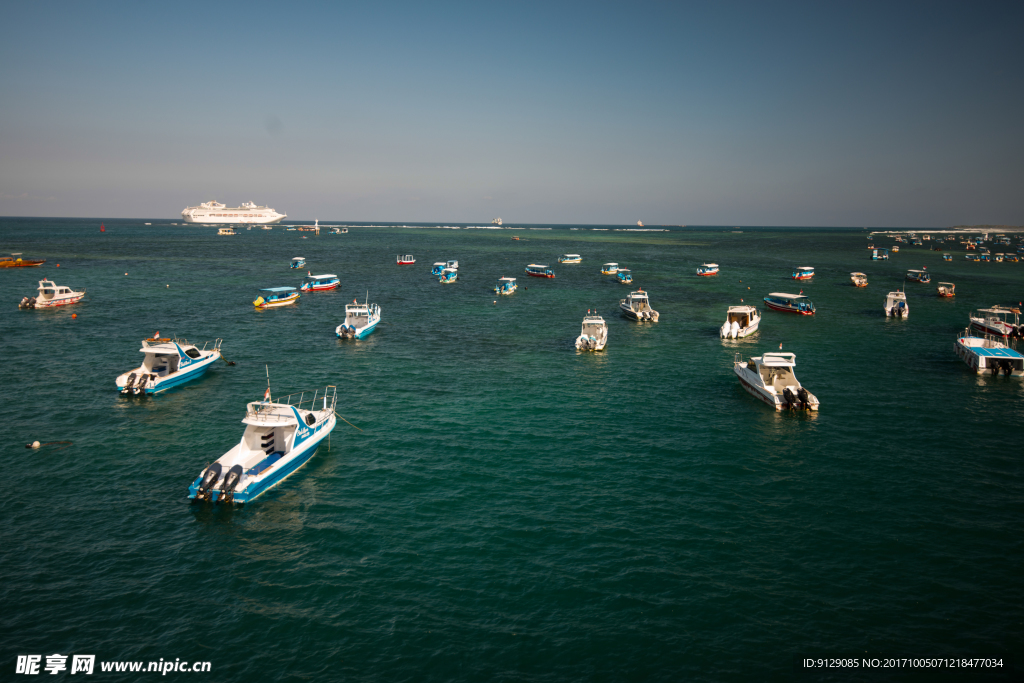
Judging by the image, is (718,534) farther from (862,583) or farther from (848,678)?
(848,678)

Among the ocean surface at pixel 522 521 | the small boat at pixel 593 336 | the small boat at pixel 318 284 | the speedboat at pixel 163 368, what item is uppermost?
the small boat at pixel 318 284

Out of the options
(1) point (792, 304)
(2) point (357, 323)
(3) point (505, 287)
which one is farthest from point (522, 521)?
(3) point (505, 287)

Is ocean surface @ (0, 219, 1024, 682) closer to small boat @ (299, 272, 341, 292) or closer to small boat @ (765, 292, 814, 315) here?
small boat @ (765, 292, 814, 315)

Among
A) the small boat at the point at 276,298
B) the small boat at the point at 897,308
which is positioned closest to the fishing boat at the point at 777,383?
the small boat at the point at 897,308

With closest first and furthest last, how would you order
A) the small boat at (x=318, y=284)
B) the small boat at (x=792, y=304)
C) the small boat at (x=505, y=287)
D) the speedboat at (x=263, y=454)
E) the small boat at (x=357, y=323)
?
the speedboat at (x=263, y=454)
the small boat at (x=357, y=323)
the small boat at (x=792, y=304)
the small boat at (x=318, y=284)
the small boat at (x=505, y=287)

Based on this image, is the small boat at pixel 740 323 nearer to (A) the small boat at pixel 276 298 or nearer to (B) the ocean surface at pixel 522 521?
(B) the ocean surface at pixel 522 521
